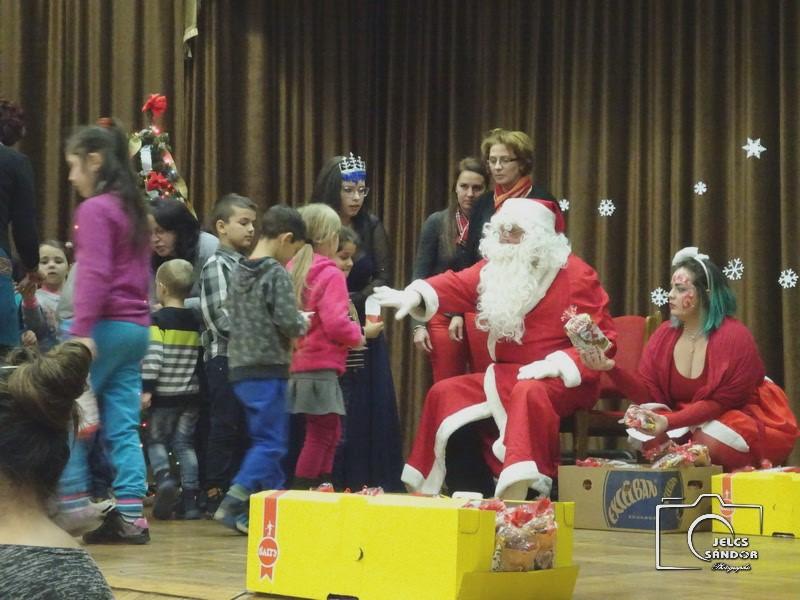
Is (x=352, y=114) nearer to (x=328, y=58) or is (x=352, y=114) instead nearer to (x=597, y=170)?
(x=328, y=58)

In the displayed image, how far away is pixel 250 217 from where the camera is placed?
498 cm

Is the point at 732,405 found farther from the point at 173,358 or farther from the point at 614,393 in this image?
the point at 173,358

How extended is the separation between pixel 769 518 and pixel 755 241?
89.2 inches

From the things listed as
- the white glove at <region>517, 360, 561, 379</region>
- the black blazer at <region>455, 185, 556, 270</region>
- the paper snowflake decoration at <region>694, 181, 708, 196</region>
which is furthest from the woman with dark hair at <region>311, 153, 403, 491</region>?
the paper snowflake decoration at <region>694, 181, 708, 196</region>

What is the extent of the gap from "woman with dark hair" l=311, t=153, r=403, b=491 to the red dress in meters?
1.01

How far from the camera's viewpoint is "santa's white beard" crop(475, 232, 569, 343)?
16.1ft

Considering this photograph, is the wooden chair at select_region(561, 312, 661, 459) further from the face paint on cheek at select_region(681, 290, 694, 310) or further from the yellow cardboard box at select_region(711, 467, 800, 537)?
the yellow cardboard box at select_region(711, 467, 800, 537)

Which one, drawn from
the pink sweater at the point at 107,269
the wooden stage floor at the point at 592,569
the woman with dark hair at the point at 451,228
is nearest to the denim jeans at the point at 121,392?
the pink sweater at the point at 107,269

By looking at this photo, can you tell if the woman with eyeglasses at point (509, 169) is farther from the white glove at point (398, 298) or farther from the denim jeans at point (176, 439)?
the denim jeans at point (176, 439)

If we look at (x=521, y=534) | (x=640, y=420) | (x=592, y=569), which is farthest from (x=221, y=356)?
(x=521, y=534)

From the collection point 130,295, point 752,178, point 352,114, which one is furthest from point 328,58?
point 130,295

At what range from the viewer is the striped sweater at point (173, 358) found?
495 cm

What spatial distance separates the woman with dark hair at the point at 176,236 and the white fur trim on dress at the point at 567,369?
4.76 ft

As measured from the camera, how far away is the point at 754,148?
632 centimetres
